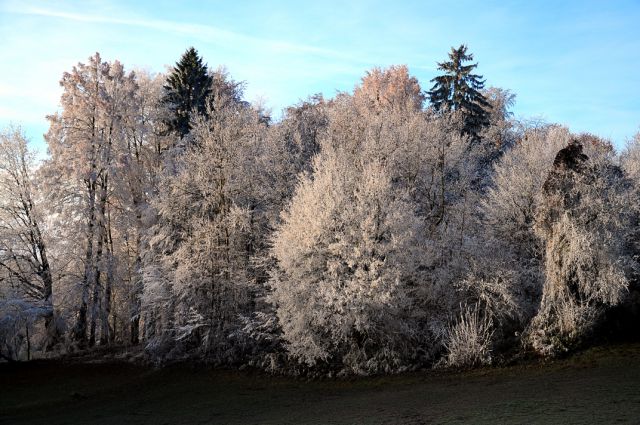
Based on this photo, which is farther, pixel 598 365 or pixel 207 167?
pixel 207 167

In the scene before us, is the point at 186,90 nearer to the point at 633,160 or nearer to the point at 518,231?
the point at 518,231

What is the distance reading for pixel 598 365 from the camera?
15641 mm

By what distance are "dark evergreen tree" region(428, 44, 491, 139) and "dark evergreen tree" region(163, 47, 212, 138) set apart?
639 inches

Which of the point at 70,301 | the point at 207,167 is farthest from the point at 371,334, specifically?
the point at 70,301

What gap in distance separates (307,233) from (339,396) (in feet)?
21.0

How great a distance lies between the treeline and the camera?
18.8m

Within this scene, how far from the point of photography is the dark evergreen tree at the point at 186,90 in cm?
3195

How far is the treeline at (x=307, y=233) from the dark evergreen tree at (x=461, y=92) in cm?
15

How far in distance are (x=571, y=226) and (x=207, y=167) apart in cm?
1651

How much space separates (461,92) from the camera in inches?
1399

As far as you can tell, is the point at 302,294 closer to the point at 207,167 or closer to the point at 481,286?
the point at 481,286

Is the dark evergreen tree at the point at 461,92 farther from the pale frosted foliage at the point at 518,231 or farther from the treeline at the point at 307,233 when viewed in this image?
the pale frosted foliage at the point at 518,231

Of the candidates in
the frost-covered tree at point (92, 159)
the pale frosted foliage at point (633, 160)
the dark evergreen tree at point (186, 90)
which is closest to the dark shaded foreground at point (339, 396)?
the frost-covered tree at point (92, 159)

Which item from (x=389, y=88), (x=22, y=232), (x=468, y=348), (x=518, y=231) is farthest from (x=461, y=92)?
(x=22, y=232)
